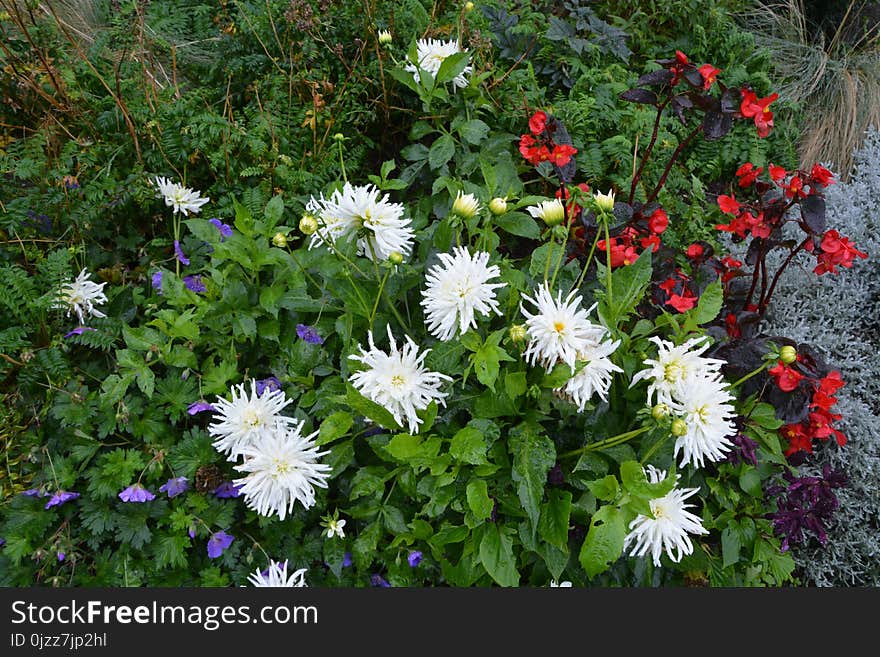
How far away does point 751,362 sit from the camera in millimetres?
1863

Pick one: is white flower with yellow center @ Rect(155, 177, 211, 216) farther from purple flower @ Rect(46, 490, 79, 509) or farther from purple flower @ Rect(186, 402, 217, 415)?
purple flower @ Rect(46, 490, 79, 509)

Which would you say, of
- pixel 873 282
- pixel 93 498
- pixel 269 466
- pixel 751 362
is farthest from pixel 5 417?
pixel 873 282

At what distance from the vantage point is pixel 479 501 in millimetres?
1589

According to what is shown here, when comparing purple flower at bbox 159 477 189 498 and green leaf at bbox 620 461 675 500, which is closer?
green leaf at bbox 620 461 675 500

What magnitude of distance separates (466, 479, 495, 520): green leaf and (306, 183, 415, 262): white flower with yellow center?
55 centimetres

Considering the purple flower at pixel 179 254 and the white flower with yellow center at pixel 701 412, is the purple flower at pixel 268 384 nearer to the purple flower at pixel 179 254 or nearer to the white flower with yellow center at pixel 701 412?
the purple flower at pixel 179 254

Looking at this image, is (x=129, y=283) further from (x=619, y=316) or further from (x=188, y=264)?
(x=619, y=316)

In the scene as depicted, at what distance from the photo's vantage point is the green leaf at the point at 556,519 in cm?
161

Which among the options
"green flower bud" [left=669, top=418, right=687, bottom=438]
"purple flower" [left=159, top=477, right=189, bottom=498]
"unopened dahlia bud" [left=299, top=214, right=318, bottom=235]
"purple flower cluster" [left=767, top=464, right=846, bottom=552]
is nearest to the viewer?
"green flower bud" [left=669, top=418, right=687, bottom=438]

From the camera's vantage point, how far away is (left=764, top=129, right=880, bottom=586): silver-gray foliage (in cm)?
216

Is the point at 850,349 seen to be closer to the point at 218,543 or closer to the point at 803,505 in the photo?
the point at 803,505

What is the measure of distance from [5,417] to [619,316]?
1.63m

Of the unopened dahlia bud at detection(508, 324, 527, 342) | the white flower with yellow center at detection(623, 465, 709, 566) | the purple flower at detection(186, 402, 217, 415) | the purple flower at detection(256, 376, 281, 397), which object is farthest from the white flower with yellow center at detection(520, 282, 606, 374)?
the purple flower at detection(186, 402, 217, 415)

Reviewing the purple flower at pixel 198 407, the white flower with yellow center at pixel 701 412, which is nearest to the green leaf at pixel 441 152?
the purple flower at pixel 198 407
